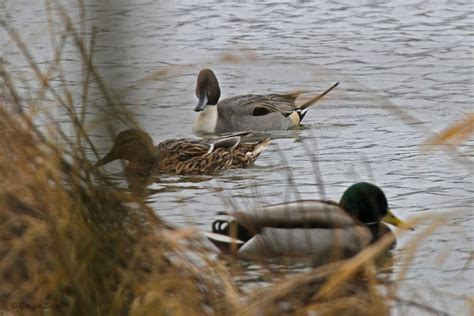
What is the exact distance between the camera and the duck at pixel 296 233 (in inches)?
159

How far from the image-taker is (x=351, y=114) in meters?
11.0

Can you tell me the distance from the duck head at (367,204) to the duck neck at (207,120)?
4332 millimetres

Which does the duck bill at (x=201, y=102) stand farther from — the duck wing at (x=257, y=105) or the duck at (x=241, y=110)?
the duck wing at (x=257, y=105)

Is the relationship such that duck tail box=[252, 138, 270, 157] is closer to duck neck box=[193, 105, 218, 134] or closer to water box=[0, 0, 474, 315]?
water box=[0, 0, 474, 315]

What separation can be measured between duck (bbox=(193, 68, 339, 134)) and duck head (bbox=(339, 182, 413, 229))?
12.7 ft

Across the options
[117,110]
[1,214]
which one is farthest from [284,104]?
[117,110]

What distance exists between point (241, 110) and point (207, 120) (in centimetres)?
34

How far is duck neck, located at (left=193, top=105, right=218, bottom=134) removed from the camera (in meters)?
11.7

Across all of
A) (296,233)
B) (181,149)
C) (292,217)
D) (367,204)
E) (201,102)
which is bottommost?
(201,102)

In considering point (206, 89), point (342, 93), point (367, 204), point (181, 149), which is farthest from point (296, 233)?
point (206, 89)

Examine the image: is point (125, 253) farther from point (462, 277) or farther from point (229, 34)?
point (229, 34)

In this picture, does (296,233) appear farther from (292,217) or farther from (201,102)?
(201,102)

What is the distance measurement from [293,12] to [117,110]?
11338 millimetres

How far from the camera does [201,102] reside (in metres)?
11.7
